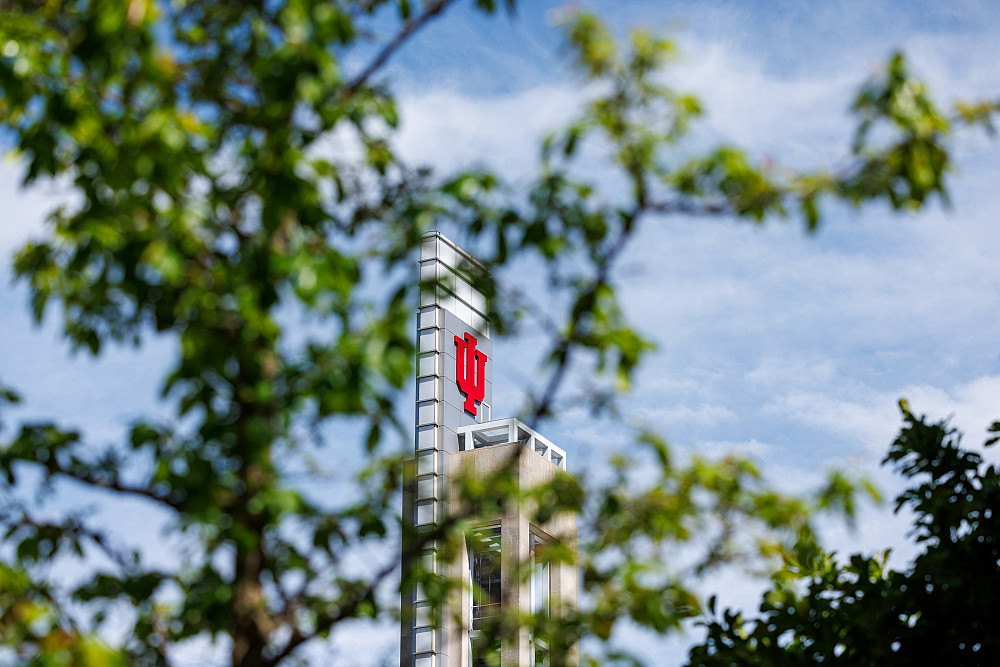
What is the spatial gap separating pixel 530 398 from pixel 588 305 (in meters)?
0.51

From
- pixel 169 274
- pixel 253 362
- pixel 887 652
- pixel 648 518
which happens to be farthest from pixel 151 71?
pixel 887 652

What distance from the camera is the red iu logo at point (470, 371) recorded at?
36.4 meters

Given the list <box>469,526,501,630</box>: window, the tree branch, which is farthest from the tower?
the tree branch

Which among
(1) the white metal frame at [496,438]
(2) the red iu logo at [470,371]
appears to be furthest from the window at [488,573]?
(2) the red iu logo at [470,371]

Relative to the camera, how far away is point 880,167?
171 inches

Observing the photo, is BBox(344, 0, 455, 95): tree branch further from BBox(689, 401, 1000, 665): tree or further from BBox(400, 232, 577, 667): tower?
BBox(400, 232, 577, 667): tower

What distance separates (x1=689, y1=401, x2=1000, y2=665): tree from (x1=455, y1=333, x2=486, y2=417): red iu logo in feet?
94.5

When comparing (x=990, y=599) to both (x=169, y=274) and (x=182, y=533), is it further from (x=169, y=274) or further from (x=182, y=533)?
(x=169, y=274)

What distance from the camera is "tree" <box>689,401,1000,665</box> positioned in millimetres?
6906

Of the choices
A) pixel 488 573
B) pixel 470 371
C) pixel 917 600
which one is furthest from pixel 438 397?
pixel 917 600

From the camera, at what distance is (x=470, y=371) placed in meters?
36.8

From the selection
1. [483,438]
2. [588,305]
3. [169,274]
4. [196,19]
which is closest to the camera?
[169,274]

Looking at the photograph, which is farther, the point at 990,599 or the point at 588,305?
the point at 990,599

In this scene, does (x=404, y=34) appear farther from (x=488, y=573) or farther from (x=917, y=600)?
(x=488, y=573)
